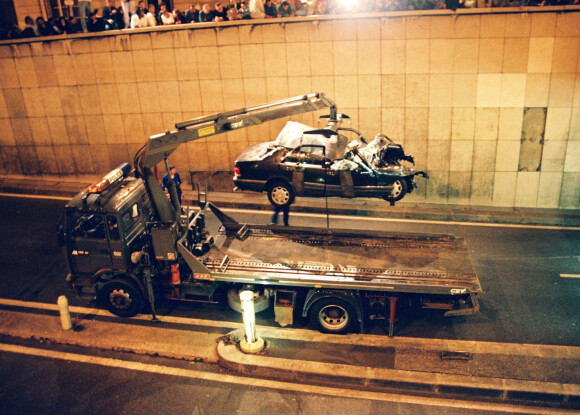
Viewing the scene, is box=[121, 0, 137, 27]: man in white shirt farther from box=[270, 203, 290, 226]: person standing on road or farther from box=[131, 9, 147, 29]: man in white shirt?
box=[270, 203, 290, 226]: person standing on road

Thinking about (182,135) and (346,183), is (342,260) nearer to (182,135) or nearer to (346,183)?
(182,135)

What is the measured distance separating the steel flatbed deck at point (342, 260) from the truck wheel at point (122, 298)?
1.56 meters

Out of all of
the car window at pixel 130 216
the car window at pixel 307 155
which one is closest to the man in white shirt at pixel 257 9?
the car window at pixel 307 155

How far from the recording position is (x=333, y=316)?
343 inches

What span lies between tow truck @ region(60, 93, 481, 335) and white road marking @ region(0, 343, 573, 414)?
4.13 feet

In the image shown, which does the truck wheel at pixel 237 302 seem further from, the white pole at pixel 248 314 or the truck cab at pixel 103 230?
the truck cab at pixel 103 230

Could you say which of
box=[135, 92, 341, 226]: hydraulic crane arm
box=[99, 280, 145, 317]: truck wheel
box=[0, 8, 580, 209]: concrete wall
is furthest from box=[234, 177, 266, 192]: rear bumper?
box=[99, 280, 145, 317]: truck wheel

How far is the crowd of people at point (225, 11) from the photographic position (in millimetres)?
14547

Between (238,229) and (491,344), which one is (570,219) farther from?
(238,229)

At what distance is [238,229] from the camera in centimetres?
1021

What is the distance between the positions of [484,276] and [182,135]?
284 inches

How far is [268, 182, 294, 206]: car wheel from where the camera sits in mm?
12969

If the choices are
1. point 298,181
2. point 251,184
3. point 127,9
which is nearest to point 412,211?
point 298,181

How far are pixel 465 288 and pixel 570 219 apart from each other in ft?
25.9
